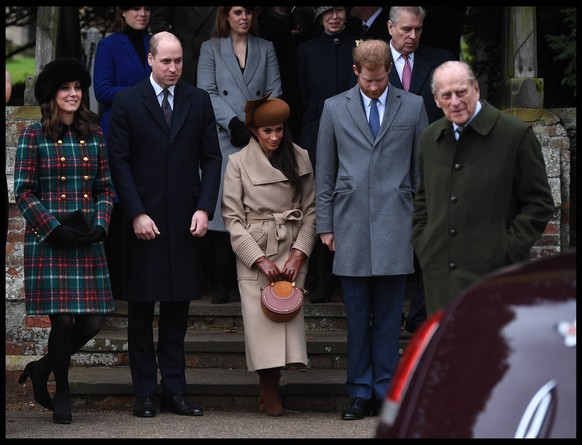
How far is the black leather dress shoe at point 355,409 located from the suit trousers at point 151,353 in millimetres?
995

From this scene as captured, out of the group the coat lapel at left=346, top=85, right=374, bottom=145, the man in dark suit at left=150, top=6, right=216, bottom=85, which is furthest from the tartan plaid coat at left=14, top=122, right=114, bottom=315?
the man in dark suit at left=150, top=6, right=216, bottom=85

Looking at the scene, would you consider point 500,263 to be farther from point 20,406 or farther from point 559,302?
point 20,406

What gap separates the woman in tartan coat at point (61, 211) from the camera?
771 centimetres

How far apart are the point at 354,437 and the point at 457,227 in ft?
4.64

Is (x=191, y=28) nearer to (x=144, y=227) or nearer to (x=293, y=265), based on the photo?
(x=144, y=227)

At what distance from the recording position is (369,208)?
7938mm

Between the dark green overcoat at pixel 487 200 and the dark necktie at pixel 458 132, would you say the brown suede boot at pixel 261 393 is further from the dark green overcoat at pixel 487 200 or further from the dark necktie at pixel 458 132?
the dark necktie at pixel 458 132

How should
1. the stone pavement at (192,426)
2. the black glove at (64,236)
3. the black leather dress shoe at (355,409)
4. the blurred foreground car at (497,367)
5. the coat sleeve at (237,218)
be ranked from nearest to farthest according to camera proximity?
the blurred foreground car at (497,367) → the stone pavement at (192,426) → the black glove at (64,236) → the black leather dress shoe at (355,409) → the coat sleeve at (237,218)

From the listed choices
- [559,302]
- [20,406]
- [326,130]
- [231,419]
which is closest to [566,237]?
[326,130]

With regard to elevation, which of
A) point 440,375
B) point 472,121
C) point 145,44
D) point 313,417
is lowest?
point 313,417

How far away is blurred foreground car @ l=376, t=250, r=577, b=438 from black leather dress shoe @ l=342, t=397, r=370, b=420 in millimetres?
3652

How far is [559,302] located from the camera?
401cm

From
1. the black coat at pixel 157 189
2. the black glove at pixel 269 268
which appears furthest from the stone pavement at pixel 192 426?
the black glove at pixel 269 268

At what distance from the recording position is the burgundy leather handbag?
311 inches
